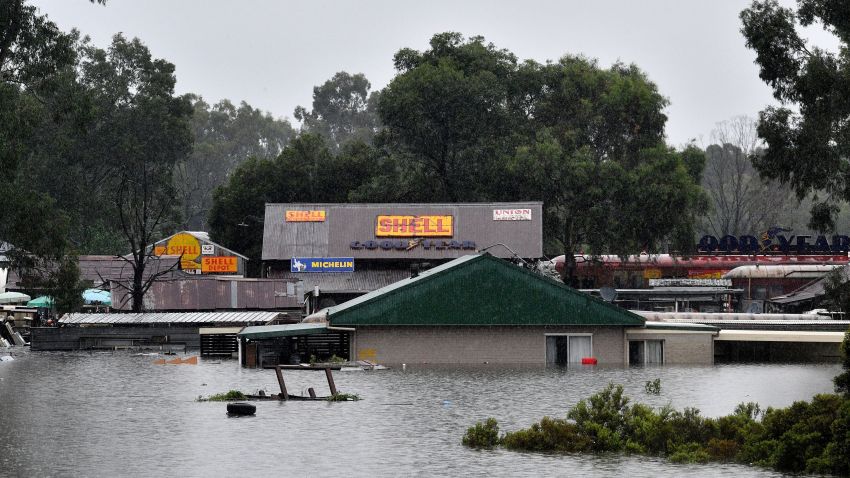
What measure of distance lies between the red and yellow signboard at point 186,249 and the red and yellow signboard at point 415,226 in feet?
67.3

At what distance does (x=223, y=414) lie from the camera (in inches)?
1853

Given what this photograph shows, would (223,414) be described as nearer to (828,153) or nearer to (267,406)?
(267,406)

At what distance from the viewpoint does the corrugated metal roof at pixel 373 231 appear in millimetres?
110750

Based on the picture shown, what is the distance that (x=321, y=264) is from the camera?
10906 centimetres

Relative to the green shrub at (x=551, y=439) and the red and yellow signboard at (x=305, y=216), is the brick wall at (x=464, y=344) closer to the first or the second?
the green shrub at (x=551, y=439)

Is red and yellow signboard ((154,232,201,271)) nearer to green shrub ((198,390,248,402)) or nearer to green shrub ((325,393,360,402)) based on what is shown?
green shrub ((198,390,248,402))

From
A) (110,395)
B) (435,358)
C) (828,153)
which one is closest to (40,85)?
(110,395)

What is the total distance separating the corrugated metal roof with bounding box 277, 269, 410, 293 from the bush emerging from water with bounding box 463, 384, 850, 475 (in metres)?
68.1

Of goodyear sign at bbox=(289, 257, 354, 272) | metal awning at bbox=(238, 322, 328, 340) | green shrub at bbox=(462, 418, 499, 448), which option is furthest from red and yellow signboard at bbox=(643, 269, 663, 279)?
green shrub at bbox=(462, 418, 499, 448)

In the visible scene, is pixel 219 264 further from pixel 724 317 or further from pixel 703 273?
pixel 724 317

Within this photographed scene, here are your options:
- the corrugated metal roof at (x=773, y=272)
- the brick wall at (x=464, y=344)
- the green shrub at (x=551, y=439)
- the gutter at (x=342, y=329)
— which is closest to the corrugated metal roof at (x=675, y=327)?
the brick wall at (x=464, y=344)

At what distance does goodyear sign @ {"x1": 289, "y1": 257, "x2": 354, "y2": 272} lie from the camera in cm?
10869

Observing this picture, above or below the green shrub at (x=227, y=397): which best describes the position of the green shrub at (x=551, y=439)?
below

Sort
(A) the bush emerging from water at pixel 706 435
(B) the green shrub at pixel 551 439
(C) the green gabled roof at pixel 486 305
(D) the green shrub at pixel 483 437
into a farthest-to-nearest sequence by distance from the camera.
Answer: (C) the green gabled roof at pixel 486 305
(D) the green shrub at pixel 483 437
(B) the green shrub at pixel 551 439
(A) the bush emerging from water at pixel 706 435
